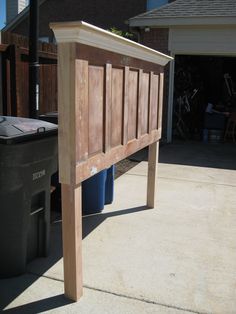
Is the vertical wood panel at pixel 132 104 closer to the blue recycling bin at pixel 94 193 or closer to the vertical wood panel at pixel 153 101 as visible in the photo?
the vertical wood panel at pixel 153 101

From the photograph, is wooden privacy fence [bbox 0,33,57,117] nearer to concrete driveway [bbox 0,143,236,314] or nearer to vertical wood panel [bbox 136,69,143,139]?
concrete driveway [bbox 0,143,236,314]

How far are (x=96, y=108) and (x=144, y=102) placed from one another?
1573 millimetres

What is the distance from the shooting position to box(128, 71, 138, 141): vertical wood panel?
4230mm

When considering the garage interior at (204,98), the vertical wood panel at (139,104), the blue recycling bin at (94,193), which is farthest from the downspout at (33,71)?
the garage interior at (204,98)

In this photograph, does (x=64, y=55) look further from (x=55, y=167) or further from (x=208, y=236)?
(x=208, y=236)

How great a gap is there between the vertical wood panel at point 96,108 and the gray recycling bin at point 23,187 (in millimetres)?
436

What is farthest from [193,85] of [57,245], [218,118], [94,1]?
[57,245]

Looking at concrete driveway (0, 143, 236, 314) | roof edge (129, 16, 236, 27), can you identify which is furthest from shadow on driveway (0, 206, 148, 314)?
roof edge (129, 16, 236, 27)

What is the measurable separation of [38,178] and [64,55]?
1.16 metres

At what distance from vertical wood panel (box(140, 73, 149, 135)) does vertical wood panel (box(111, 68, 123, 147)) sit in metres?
0.76

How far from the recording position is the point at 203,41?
35.7 ft

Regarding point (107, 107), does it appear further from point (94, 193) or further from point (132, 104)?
point (94, 193)

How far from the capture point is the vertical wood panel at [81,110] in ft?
9.44

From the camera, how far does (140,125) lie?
15.5ft
